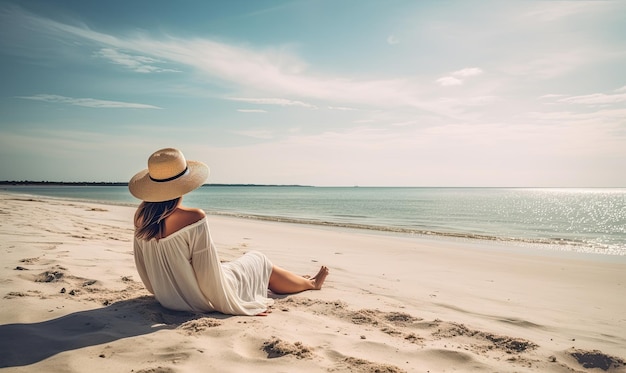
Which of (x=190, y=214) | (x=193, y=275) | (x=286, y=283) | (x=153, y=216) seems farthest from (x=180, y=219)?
(x=286, y=283)

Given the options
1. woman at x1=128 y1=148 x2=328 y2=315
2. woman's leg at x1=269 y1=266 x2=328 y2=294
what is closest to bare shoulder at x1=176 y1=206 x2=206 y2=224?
woman at x1=128 y1=148 x2=328 y2=315

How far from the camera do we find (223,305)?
150 inches

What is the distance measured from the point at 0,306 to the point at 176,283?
1.51 meters

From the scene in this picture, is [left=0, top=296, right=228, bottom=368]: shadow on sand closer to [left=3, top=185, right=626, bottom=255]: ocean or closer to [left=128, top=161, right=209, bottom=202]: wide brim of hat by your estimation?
[left=128, top=161, right=209, bottom=202]: wide brim of hat

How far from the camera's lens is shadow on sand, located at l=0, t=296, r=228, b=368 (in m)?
2.70

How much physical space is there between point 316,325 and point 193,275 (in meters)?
1.27

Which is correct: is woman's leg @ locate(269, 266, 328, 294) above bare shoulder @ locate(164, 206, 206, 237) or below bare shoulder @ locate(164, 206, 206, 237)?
below

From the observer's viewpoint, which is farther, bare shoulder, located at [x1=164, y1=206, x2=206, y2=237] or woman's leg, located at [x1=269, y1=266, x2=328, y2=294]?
woman's leg, located at [x1=269, y1=266, x2=328, y2=294]

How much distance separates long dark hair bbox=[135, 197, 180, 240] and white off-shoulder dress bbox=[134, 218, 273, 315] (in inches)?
3.6

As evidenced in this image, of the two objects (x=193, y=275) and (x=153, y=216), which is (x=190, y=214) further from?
(x=193, y=275)

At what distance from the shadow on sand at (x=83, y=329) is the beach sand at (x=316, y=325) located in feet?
0.04

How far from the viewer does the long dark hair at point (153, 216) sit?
3.57 metres

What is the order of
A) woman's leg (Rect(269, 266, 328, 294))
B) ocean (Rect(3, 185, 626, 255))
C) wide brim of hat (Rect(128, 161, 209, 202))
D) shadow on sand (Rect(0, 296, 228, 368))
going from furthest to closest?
ocean (Rect(3, 185, 626, 255)), woman's leg (Rect(269, 266, 328, 294)), wide brim of hat (Rect(128, 161, 209, 202)), shadow on sand (Rect(0, 296, 228, 368))

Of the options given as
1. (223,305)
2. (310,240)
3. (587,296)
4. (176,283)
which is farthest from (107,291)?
(310,240)
